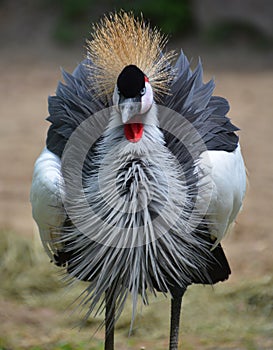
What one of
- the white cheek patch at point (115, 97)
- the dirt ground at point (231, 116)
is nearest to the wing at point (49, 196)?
the white cheek patch at point (115, 97)

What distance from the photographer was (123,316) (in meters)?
2.58

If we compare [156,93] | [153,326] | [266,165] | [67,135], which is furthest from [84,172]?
[266,165]

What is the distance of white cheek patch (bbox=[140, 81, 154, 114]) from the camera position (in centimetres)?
166

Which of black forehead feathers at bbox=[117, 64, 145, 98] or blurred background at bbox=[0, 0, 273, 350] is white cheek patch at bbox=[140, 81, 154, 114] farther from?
blurred background at bbox=[0, 0, 273, 350]

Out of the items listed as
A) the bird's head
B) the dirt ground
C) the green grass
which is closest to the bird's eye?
the bird's head

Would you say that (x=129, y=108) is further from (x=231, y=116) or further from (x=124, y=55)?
(x=231, y=116)

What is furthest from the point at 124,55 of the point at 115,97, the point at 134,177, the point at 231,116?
the point at 231,116

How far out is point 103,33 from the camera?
1837 millimetres

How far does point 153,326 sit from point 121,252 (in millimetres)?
870

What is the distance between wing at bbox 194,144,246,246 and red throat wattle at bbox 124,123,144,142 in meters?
0.20

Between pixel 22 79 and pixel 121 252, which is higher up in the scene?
pixel 22 79

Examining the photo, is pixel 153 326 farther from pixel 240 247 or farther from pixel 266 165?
pixel 266 165

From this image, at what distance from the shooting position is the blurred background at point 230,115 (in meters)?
2.45

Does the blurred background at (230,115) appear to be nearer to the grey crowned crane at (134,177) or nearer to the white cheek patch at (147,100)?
the grey crowned crane at (134,177)
